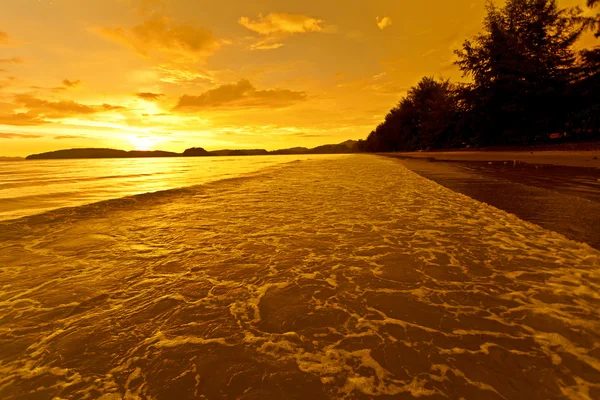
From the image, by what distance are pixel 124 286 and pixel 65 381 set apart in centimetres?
244

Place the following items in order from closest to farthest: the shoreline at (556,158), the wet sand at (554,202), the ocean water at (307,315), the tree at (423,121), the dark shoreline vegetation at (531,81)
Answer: the ocean water at (307,315), the wet sand at (554,202), the shoreline at (556,158), the dark shoreline vegetation at (531,81), the tree at (423,121)

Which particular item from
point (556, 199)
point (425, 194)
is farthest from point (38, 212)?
point (556, 199)

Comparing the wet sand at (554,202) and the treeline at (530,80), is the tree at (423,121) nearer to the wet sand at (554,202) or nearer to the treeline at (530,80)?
the treeline at (530,80)

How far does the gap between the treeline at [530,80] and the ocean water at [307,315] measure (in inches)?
1286

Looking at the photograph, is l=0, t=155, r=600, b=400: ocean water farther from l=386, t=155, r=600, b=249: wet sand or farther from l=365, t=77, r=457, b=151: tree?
l=365, t=77, r=457, b=151: tree

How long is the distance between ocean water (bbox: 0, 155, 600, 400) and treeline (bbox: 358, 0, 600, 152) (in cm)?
3267

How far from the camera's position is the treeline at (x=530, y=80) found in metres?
30.9

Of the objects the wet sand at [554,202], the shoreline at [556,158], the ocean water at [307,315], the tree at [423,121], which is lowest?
the ocean water at [307,315]

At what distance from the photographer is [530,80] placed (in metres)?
34.1

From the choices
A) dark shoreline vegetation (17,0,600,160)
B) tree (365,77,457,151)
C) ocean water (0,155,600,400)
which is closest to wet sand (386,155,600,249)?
ocean water (0,155,600,400)

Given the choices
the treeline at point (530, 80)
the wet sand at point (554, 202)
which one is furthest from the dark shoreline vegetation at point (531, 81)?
the wet sand at point (554, 202)

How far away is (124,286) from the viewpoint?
5.32 m

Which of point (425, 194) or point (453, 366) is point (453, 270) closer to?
point (453, 366)

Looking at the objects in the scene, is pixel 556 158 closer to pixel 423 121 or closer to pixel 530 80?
pixel 530 80
